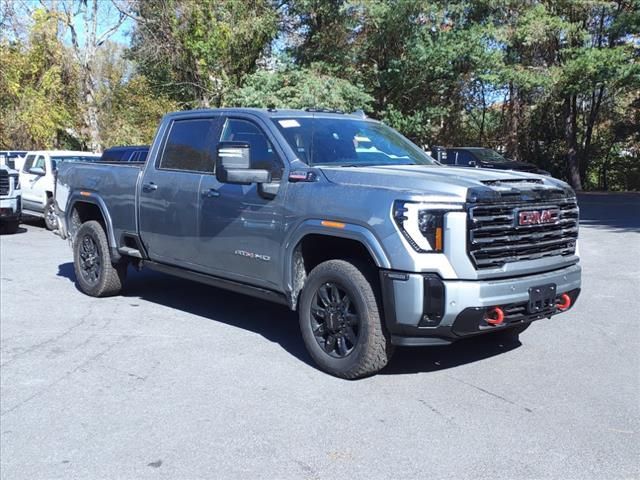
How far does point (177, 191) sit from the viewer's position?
260 inches

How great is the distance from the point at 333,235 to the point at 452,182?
95cm

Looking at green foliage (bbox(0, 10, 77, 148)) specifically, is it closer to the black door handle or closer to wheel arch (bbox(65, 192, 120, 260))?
wheel arch (bbox(65, 192, 120, 260))

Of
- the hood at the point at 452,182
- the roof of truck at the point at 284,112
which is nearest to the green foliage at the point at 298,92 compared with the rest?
the roof of truck at the point at 284,112

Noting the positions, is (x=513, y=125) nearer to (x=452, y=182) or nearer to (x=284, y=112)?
(x=284, y=112)

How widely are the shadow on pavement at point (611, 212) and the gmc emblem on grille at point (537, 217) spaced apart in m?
9.68

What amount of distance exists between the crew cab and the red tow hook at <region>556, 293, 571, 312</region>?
12229 millimetres

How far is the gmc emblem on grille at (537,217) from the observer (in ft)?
16.1

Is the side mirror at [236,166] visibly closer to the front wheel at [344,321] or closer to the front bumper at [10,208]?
the front wheel at [344,321]

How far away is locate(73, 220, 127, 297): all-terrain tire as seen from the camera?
25.7ft

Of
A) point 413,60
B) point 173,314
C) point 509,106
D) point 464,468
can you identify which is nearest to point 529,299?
point 464,468

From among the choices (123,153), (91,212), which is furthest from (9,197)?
(91,212)

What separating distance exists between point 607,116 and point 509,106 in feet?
14.4

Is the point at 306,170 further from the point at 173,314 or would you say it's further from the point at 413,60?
the point at 413,60

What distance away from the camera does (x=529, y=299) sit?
A: 16.1 ft
